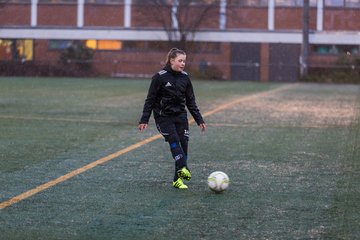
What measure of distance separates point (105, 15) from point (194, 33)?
5.73 meters

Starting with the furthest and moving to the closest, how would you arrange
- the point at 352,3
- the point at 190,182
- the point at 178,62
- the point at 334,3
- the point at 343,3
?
the point at 334,3 → the point at 352,3 → the point at 343,3 → the point at 190,182 → the point at 178,62

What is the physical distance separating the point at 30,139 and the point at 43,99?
10.5m

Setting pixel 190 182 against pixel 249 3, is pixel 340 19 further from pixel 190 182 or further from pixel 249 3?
pixel 190 182

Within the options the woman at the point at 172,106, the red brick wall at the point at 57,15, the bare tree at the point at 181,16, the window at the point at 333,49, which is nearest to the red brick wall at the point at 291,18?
the window at the point at 333,49

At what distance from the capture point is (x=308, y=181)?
Answer: 8984 mm

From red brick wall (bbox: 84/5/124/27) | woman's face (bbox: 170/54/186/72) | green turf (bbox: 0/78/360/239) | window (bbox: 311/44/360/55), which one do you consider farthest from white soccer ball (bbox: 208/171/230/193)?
red brick wall (bbox: 84/5/124/27)

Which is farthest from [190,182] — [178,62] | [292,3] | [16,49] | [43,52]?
[43,52]

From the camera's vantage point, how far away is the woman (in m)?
8.42

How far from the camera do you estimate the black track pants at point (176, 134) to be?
8438 mm

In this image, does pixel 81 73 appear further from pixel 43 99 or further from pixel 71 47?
pixel 43 99

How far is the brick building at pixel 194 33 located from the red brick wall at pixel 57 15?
0.06 metres

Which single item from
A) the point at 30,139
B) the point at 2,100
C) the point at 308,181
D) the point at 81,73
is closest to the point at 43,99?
the point at 2,100

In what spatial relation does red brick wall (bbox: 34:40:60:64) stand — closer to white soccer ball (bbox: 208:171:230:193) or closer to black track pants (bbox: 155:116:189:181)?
black track pants (bbox: 155:116:189:181)

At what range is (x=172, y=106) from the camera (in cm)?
855
